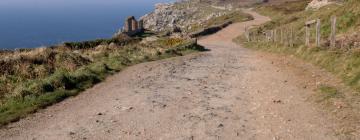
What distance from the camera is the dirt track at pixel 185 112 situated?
11.3 metres

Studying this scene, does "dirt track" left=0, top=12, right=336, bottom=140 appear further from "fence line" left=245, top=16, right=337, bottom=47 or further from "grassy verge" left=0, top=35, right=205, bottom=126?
"fence line" left=245, top=16, right=337, bottom=47

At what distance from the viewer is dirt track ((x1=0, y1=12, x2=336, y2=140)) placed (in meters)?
11.3

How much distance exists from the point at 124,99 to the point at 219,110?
11.0 feet

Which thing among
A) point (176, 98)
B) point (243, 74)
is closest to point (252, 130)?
point (176, 98)

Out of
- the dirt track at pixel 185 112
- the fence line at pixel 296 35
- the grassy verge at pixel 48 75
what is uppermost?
the fence line at pixel 296 35

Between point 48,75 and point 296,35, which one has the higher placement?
point 296,35

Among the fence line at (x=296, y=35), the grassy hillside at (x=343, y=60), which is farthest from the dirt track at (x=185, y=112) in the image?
the fence line at (x=296, y=35)

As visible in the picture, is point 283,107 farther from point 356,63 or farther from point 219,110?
point 356,63

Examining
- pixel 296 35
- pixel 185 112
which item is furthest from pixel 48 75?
pixel 296 35

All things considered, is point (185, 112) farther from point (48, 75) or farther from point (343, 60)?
point (48, 75)

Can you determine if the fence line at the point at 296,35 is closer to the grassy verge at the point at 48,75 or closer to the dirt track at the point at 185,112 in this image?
the dirt track at the point at 185,112

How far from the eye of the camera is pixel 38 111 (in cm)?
1414

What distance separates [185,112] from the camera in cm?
1341

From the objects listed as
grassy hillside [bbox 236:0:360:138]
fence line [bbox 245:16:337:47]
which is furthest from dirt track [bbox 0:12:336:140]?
fence line [bbox 245:16:337:47]
